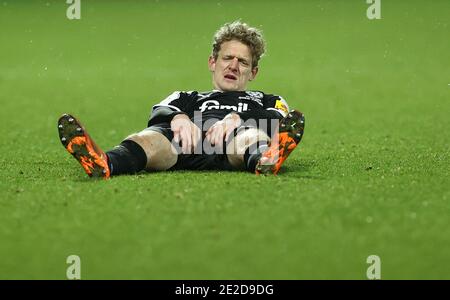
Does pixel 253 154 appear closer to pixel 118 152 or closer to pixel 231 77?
pixel 118 152

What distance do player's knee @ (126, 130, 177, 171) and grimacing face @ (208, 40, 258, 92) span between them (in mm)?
722

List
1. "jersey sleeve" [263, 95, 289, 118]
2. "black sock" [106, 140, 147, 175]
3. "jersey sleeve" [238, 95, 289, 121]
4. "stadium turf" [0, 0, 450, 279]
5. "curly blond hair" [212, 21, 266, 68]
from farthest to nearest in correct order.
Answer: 1. "curly blond hair" [212, 21, 266, 68]
2. "jersey sleeve" [263, 95, 289, 118]
3. "jersey sleeve" [238, 95, 289, 121]
4. "black sock" [106, 140, 147, 175]
5. "stadium turf" [0, 0, 450, 279]

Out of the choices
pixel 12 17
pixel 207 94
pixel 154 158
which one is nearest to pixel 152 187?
pixel 154 158

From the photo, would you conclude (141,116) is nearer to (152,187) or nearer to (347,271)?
(152,187)

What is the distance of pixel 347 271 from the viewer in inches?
109

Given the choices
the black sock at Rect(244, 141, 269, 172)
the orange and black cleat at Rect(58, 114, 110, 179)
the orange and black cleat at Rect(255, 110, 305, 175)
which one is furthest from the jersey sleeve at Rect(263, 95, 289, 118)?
the orange and black cleat at Rect(58, 114, 110, 179)

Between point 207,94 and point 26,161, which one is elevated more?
point 207,94

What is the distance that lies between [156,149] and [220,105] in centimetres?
65

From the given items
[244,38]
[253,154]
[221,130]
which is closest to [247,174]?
[253,154]

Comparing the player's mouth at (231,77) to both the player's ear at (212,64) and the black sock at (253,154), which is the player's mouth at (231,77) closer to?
the player's ear at (212,64)

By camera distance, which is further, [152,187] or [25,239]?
[152,187]

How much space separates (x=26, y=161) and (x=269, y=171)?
1.79 metres

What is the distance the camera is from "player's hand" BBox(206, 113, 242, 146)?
4426mm

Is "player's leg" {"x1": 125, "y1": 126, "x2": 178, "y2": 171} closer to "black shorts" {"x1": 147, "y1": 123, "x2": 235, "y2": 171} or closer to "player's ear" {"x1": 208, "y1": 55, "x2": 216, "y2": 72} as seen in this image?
"black shorts" {"x1": 147, "y1": 123, "x2": 235, "y2": 171}
